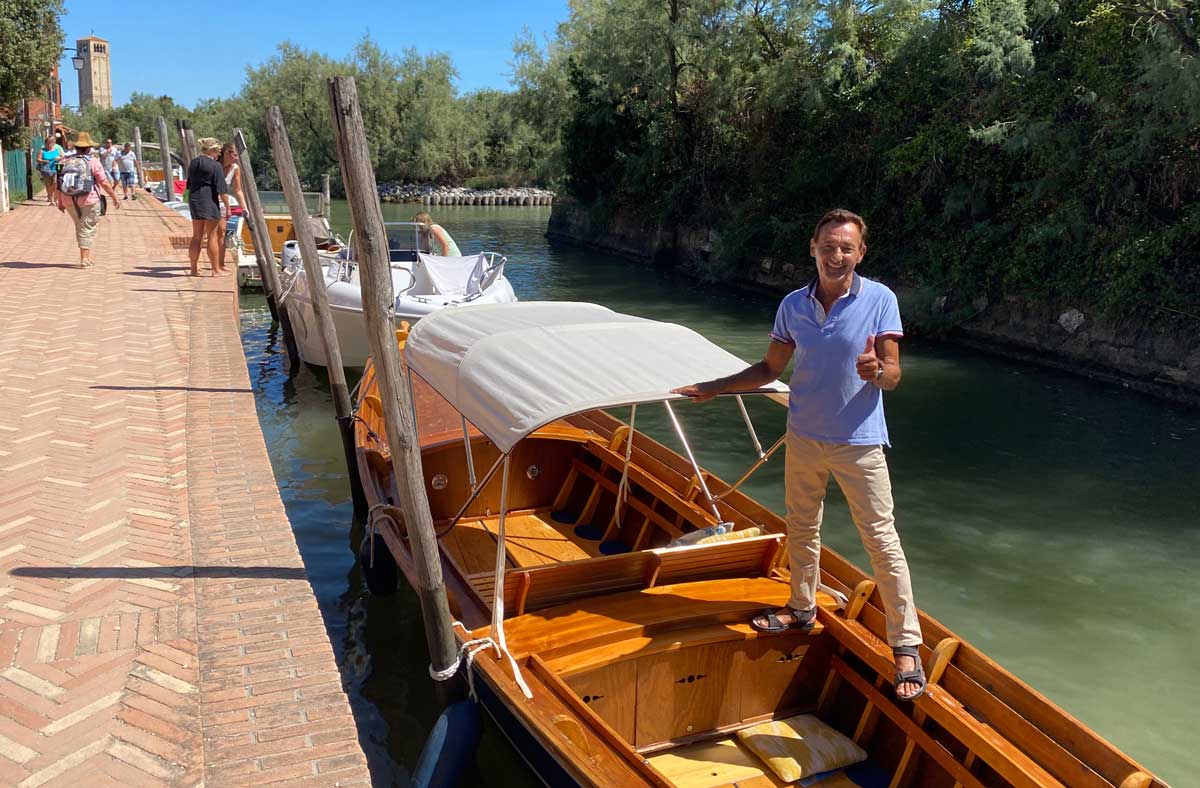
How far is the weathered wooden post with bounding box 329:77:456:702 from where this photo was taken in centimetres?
442

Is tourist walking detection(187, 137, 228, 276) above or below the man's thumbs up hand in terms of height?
above

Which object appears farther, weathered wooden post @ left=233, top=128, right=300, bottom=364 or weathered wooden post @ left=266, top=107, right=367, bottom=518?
weathered wooden post @ left=233, top=128, right=300, bottom=364

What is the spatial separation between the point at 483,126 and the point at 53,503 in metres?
60.5

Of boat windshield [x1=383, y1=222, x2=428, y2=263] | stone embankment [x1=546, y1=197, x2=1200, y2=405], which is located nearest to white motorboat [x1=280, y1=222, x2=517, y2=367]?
boat windshield [x1=383, y1=222, x2=428, y2=263]

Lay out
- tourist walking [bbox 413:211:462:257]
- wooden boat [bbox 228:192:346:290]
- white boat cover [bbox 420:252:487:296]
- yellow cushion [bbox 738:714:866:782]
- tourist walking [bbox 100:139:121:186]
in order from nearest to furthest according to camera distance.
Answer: yellow cushion [bbox 738:714:866:782] → white boat cover [bbox 420:252:487:296] → tourist walking [bbox 413:211:462:257] → wooden boat [bbox 228:192:346:290] → tourist walking [bbox 100:139:121:186]

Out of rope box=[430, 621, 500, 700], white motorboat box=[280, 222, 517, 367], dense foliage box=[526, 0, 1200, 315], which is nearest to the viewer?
rope box=[430, 621, 500, 700]

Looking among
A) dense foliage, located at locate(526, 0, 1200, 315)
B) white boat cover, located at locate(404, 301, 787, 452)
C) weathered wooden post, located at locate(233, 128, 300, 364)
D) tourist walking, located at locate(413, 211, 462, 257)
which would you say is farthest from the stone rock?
weathered wooden post, located at locate(233, 128, 300, 364)

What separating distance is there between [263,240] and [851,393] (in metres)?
10.4

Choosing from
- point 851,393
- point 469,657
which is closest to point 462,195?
point 469,657

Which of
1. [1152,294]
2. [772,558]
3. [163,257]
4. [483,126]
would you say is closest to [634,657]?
[772,558]

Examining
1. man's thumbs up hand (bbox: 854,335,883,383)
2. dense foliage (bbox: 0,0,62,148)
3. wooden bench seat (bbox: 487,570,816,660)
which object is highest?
dense foliage (bbox: 0,0,62,148)

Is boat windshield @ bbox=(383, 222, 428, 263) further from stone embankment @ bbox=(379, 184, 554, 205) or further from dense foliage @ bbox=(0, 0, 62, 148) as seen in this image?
stone embankment @ bbox=(379, 184, 554, 205)

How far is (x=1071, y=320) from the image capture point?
575 inches

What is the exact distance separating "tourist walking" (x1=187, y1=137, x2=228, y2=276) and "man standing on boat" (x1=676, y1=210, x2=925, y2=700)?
9.88 metres
